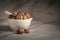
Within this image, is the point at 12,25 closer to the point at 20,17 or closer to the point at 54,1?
the point at 20,17

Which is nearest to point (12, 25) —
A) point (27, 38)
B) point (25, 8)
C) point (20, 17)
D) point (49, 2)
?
point (20, 17)

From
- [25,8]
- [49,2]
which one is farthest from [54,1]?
[25,8]

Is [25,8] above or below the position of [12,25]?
above

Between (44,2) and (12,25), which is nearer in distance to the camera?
(12,25)

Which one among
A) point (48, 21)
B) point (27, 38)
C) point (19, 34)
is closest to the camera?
point (27, 38)

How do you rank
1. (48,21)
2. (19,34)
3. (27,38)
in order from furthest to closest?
1. (48,21)
2. (19,34)
3. (27,38)

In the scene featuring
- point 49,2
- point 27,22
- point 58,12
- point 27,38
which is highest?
point 49,2

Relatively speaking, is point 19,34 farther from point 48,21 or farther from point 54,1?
point 54,1
